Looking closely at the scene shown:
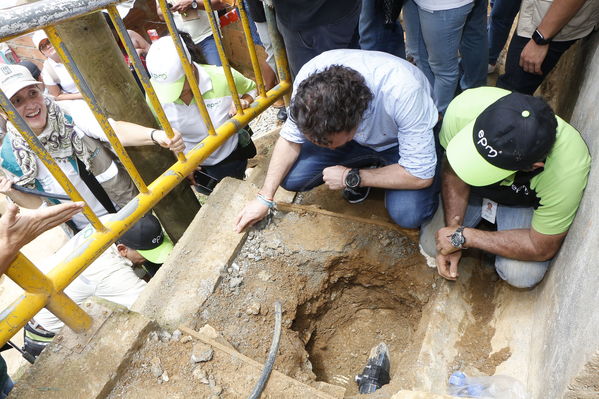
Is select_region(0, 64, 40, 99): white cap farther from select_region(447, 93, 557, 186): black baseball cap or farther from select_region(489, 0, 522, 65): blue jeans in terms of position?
select_region(489, 0, 522, 65): blue jeans

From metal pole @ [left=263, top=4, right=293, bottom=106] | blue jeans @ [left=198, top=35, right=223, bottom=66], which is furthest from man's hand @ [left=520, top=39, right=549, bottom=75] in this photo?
blue jeans @ [left=198, top=35, right=223, bottom=66]

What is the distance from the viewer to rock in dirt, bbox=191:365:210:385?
1.70 meters

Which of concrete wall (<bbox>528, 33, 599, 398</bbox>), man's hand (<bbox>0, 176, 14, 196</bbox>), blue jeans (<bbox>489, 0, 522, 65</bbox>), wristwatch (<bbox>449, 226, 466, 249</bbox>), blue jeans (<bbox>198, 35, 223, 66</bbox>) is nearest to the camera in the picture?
concrete wall (<bbox>528, 33, 599, 398</bbox>)

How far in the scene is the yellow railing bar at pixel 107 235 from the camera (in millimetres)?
1448

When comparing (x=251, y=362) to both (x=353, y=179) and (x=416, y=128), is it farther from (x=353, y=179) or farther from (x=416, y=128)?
(x=416, y=128)

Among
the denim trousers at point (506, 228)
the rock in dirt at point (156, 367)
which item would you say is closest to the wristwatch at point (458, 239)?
the denim trousers at point (506, 228)

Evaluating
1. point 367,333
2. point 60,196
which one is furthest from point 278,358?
point 60,196

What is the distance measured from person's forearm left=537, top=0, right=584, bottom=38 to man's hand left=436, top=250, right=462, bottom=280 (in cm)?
125

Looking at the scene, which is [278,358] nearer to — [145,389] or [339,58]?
[145,389]

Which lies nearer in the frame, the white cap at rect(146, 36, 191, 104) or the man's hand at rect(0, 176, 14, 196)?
the man's hand at rect(0, 176, 14, 196)

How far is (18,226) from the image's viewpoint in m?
1.33

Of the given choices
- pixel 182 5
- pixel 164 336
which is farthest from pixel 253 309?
pixel 182 5

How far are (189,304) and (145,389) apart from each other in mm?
437

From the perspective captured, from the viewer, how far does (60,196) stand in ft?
7.39
